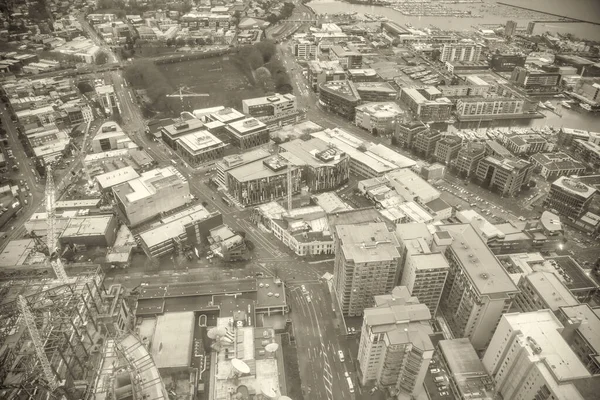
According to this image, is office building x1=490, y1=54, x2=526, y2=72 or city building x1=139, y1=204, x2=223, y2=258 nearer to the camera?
city building x1=139, y1=204, x2=223, y2=258

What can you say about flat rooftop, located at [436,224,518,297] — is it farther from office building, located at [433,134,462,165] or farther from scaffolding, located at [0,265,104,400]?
scaffolding, located at [0,265,104,400]

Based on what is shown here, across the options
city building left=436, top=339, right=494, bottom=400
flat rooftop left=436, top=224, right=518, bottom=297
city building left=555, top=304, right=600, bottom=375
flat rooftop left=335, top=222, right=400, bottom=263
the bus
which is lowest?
the bus

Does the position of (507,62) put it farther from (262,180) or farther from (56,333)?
(56,333)

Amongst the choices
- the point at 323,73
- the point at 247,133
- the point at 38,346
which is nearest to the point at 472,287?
the point at 38,346

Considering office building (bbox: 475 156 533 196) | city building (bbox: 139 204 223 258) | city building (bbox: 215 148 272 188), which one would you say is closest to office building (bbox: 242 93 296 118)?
city building (bbox: 215 148 272 188)

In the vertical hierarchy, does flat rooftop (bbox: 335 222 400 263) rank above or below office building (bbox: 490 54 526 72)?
above

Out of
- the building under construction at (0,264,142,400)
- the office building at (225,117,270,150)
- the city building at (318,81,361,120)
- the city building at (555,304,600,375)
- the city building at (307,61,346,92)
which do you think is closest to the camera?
the building under construction at (0,264,142,400)
